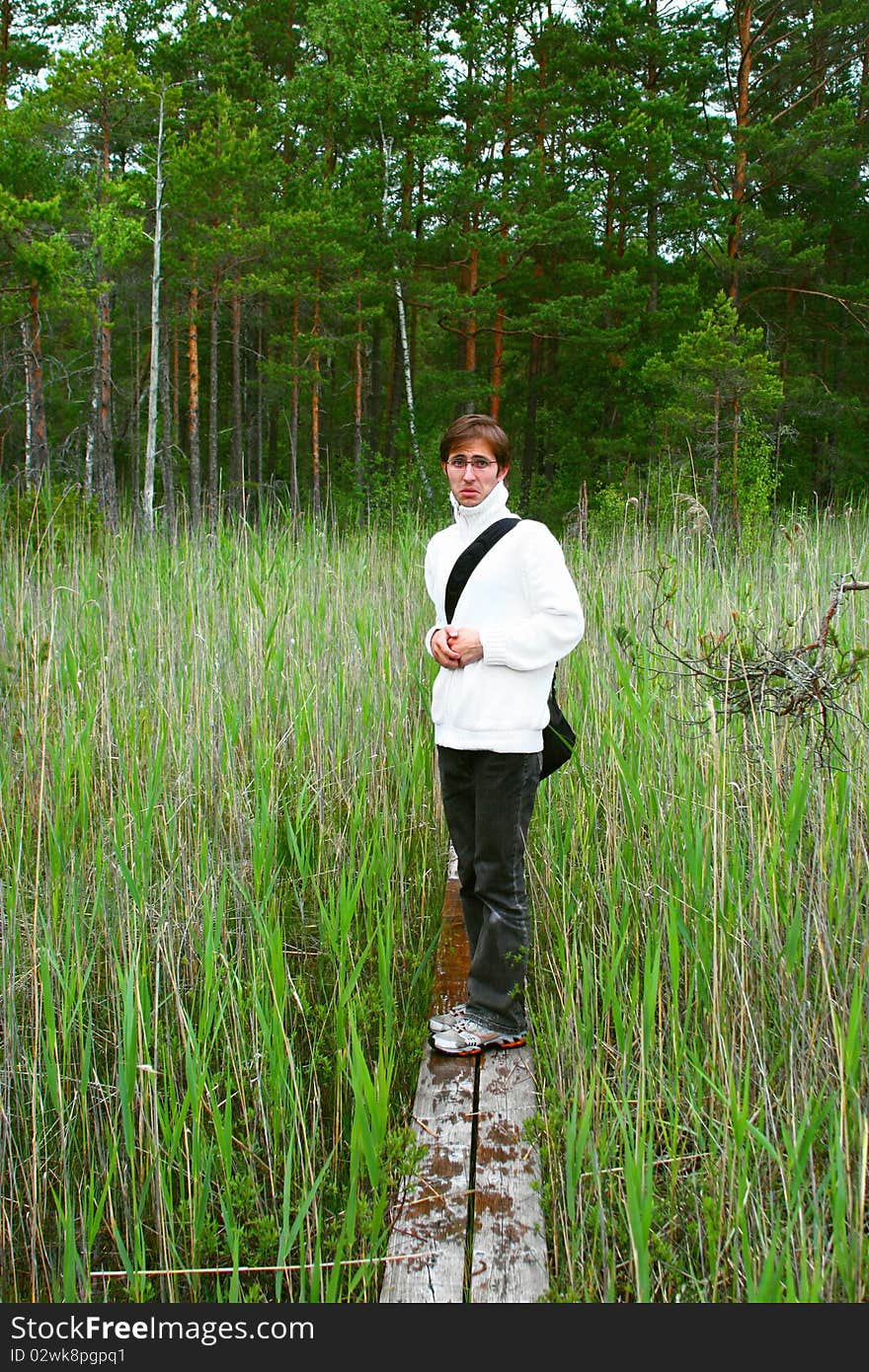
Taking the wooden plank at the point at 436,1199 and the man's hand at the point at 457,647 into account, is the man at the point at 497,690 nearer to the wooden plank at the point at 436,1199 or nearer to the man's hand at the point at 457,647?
the man's hand at the point at 457,647

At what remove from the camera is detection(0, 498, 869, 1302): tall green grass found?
145 cm

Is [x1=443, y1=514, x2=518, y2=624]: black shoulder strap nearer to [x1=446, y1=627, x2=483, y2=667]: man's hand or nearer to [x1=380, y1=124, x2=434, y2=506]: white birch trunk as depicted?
[x1=446, y1=627, x2=483, y2=667]: man's hand

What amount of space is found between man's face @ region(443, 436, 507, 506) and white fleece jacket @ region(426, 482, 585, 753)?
1.0 inches

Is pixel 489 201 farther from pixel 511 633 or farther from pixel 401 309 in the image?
pixel 511 633

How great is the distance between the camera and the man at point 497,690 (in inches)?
81.8

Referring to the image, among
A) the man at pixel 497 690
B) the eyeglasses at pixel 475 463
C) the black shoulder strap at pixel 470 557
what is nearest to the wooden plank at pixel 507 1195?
the man at pixel 497 690

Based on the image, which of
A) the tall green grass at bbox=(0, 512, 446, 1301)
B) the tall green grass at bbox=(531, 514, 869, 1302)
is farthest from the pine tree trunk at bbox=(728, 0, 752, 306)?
the tall green grass at bbox=(531, 514, 869, 1302)

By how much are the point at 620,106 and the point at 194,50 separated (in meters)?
9.23

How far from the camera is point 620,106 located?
17406 millimetres

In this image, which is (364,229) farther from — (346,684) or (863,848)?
(863,848)

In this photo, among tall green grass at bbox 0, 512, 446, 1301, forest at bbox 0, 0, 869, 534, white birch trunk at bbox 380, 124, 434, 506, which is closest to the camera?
tall green grass at bbox 0, 512, 446, 1301

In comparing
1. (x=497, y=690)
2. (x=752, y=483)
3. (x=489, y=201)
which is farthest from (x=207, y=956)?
(x=489, y=201)

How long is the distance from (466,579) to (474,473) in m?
0.25

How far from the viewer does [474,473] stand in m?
2.15
